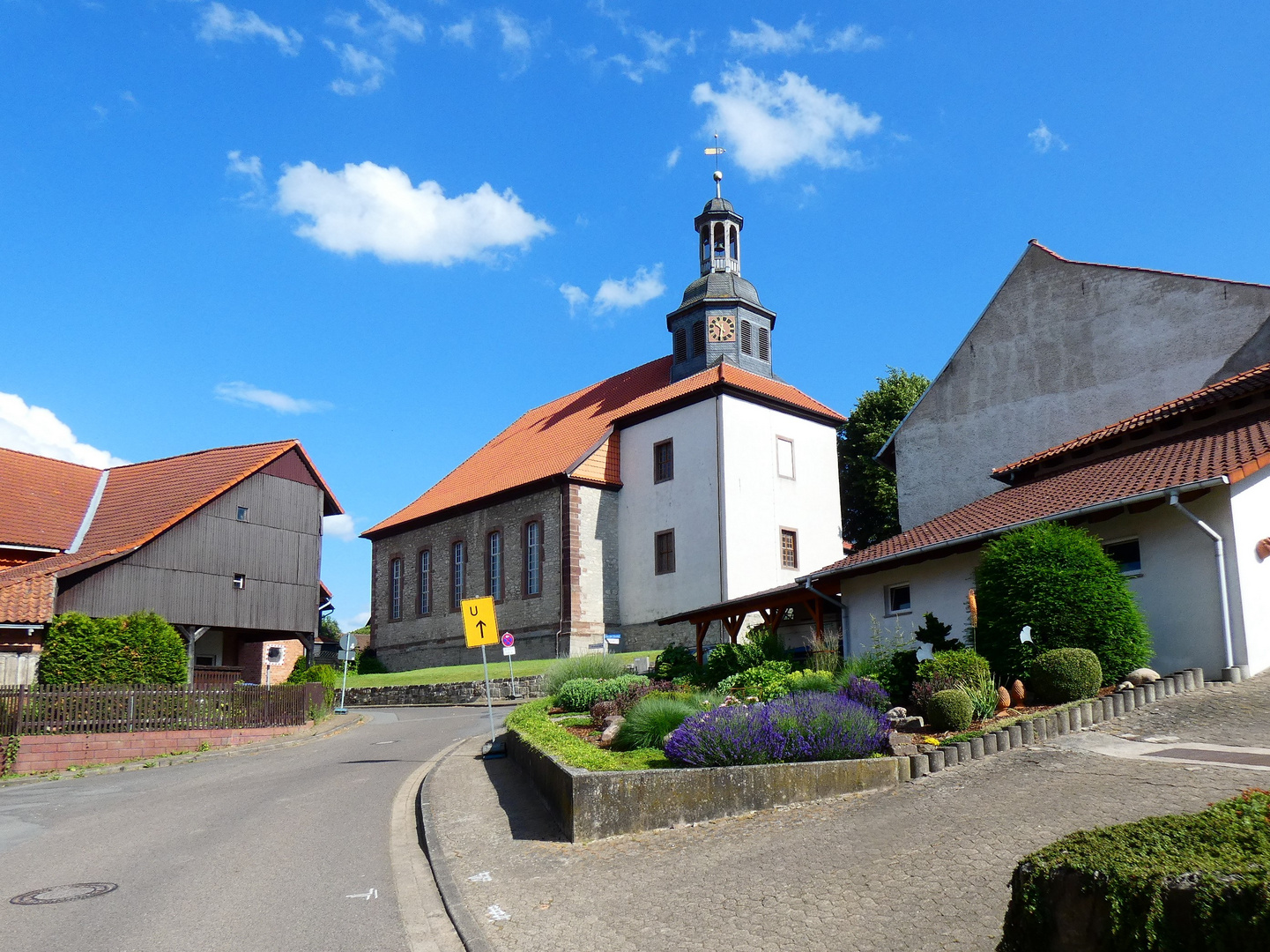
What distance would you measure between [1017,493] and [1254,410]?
4.24 m

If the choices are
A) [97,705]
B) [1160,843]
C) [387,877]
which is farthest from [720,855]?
[97,705]

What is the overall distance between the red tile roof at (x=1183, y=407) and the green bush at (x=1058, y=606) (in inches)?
226

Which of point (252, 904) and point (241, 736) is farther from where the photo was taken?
point (241, 736)

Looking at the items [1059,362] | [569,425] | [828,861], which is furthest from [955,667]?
[569,425]

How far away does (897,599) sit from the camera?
20422mm

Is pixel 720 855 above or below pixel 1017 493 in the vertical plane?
below

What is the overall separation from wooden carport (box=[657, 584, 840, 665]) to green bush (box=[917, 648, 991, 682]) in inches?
315

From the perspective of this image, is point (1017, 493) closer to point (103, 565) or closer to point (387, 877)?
point (387, 877)

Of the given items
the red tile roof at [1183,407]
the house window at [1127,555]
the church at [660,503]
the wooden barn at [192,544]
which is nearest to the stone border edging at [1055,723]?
the house window at [1127,555]

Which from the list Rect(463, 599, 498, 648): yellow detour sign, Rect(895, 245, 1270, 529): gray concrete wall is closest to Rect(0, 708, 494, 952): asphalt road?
Rect(463, 599, 498, 648): yellow detour sign

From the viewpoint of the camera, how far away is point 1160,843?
460 cm

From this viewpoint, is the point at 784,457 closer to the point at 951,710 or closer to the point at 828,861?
the point at 951,710

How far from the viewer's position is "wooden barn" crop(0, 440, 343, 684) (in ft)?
95.2

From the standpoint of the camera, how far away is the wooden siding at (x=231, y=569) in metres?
28.8
